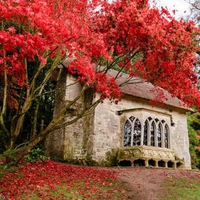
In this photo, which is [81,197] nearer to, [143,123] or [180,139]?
[143,123]

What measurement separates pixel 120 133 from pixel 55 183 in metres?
7.19

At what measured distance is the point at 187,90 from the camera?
1119 centimetres

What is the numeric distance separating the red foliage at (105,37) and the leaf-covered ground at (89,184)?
127 inches

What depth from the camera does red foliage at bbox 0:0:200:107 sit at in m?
7.46

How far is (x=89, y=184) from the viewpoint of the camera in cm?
912

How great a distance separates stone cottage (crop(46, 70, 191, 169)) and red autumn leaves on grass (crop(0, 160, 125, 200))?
3372 millimetres

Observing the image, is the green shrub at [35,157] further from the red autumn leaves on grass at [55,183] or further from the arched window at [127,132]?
the arched window at [127,132]

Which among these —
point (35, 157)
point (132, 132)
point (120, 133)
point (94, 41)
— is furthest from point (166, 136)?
point (94, 41)

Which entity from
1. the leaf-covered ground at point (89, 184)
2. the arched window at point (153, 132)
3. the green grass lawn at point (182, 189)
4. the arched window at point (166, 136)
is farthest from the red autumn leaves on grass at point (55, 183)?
the arched window at point (166, 136)

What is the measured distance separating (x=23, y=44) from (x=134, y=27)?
12.0 feet

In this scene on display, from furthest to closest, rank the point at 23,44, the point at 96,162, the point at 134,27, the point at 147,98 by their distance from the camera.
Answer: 1. the point at 147,98
2. the point at 96,162
3. the point at 134,27
4. the point at 23,44

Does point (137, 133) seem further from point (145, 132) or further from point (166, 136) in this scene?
point (166, 136)

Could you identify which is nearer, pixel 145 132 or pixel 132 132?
pixel 132 132

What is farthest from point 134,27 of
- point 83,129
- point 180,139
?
point 180,139
